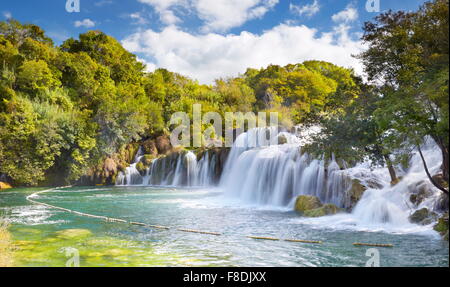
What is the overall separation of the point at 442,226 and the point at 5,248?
1025 cm

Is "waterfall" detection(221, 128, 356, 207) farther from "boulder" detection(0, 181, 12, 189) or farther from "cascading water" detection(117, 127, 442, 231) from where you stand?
"boulder" detection(0, 181, 12, 189)

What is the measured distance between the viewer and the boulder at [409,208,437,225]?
9926 mm

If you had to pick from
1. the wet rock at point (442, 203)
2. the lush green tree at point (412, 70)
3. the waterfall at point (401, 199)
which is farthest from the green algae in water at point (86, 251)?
the wet rock at point (442, 203)

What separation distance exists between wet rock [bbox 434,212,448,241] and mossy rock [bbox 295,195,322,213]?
4464 mm

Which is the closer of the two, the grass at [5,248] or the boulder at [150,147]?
the grass at [5,248]

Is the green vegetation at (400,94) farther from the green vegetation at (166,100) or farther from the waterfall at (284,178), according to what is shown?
the waterfall at (284,178)

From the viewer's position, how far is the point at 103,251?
804 cm

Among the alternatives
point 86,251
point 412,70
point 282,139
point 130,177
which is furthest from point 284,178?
point 130,177

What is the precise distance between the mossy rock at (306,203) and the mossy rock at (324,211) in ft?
1.92

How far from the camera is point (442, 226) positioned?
892 centimetres

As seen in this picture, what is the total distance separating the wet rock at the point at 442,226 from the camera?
8731 millimetres

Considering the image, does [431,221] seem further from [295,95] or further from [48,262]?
[295,95]

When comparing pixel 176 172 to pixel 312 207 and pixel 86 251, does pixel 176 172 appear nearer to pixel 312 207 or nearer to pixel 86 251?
pixel 312 207

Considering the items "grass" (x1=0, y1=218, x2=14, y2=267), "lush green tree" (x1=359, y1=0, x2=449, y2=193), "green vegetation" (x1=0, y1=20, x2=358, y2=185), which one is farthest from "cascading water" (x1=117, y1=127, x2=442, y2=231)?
"grass" (x1=0, y1=218, x2=14, y2=267)
